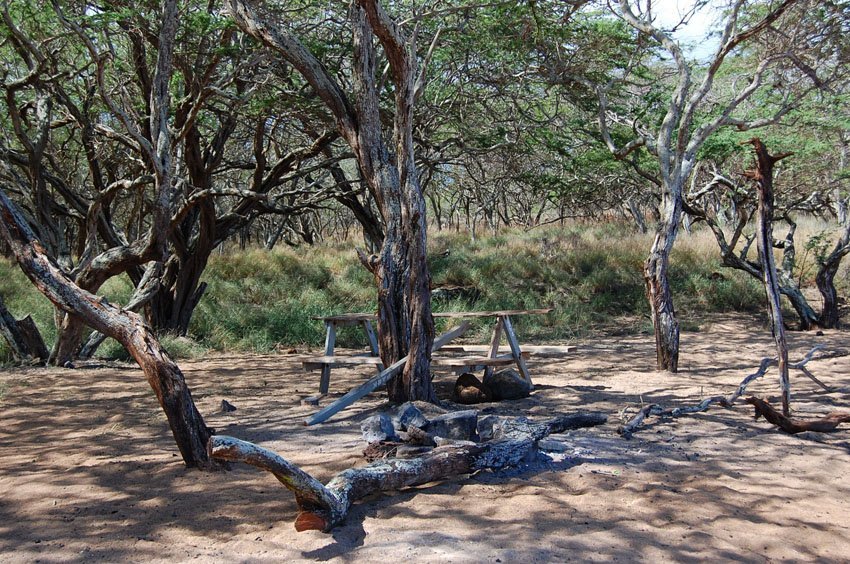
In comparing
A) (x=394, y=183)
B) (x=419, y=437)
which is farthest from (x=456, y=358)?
(x=419, y=437)

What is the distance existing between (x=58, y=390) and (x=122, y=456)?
2785 mm

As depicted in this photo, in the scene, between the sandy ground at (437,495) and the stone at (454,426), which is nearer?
the sandy ground at (437,495)

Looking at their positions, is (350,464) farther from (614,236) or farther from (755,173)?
(614,236)

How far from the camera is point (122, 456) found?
16.0ft

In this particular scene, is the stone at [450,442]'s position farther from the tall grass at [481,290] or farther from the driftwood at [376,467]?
the tall grass at [481,290]

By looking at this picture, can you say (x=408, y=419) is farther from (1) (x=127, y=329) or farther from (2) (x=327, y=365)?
(2) (x=327, y=365)

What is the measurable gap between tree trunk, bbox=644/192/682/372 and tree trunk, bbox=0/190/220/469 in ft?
18.0

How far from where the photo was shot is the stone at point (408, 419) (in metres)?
5.11

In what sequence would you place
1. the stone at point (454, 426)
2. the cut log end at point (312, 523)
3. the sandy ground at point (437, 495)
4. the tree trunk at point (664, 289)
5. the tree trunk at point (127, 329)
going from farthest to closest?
the tree trunk at point (664, 289), the stone at point (454, 426), the tree trunk at point (127, 329), the cut log end at point (312, 523), the sandy ground at point (437, 495)

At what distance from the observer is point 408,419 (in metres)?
5.20

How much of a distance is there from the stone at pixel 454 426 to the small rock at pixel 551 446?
0.50m

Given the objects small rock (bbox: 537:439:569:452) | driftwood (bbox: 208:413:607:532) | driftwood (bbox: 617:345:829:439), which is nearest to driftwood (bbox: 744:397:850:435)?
driftwood (bbox: 617:345:829:439)

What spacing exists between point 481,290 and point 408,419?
30.4 ft

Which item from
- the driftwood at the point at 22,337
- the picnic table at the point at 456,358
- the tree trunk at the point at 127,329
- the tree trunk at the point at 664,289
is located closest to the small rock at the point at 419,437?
the tree trunk at the point at 127,329
